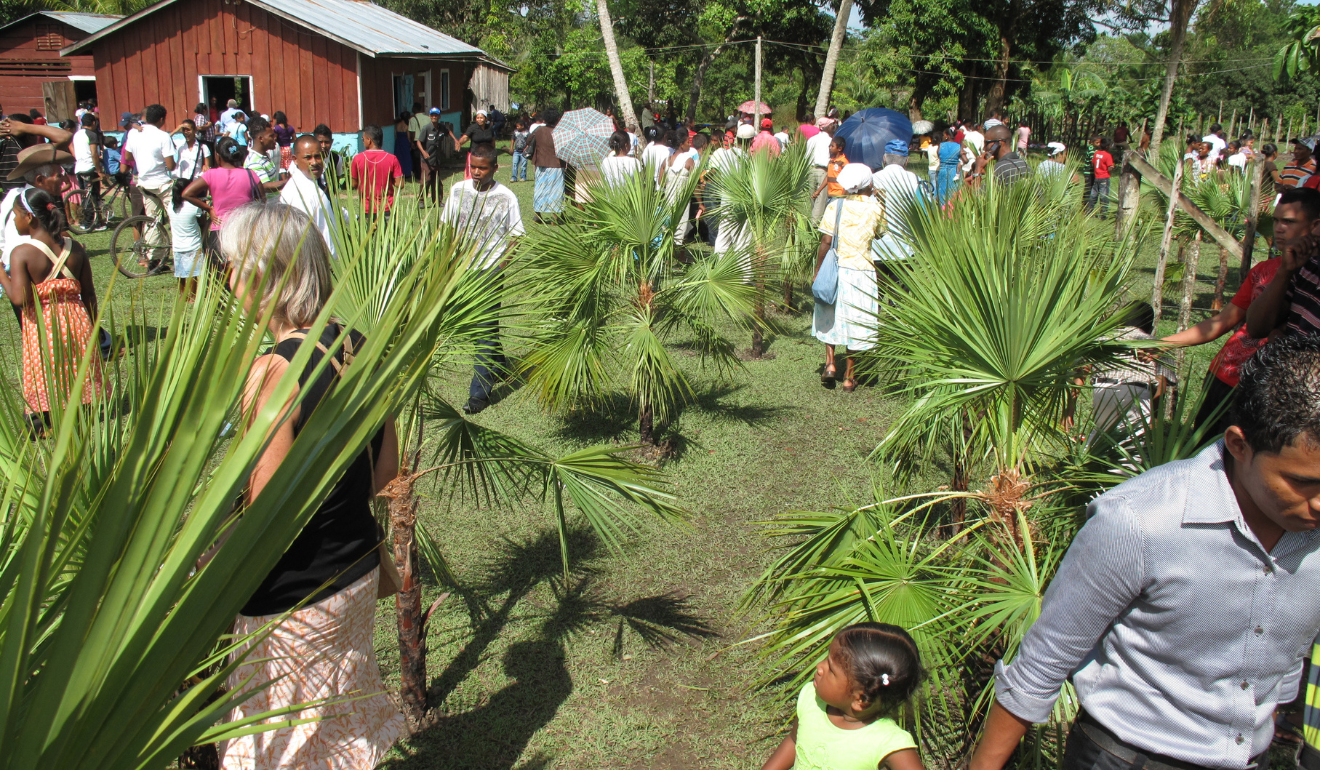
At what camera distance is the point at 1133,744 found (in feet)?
6.04

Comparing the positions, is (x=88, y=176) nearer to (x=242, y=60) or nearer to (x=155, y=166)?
(x=155, y=166)

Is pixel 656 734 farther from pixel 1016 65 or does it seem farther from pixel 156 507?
pixel 1016 65

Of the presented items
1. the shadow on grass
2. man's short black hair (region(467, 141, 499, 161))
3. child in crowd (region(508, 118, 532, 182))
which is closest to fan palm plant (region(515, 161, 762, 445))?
man's short black hair (region(467, 141, 499, 161))

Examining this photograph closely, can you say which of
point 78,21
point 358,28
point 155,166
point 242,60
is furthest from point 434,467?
point 78,21

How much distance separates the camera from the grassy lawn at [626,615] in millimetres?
3445

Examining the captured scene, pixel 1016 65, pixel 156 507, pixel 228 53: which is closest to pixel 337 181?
pixel 156 507

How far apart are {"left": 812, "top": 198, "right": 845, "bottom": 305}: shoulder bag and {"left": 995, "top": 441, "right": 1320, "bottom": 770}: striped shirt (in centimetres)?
554

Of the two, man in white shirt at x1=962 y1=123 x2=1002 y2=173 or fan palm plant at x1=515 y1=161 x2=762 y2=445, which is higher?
man in white shirt at x1=962 y1=123 x2=1002 y2=173

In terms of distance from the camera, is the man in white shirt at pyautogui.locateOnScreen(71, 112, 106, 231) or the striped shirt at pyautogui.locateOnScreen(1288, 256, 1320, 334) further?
the man in white shirt at pyautogui.locateOnScreen(71, 112, 106, 231)

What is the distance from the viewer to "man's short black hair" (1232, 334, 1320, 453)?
1508mm

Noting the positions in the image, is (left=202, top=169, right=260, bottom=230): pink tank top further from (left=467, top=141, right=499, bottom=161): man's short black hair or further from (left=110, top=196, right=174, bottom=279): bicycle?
(left=110, top=196, right=174, bottom=279): bicycle

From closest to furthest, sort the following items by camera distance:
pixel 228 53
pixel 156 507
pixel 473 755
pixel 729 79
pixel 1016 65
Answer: pixel 156 507, pixel 473 755, pixel 228 53, pixel 1016 65, pixel 729 79

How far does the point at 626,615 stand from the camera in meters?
4.27

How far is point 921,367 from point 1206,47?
5687cm
